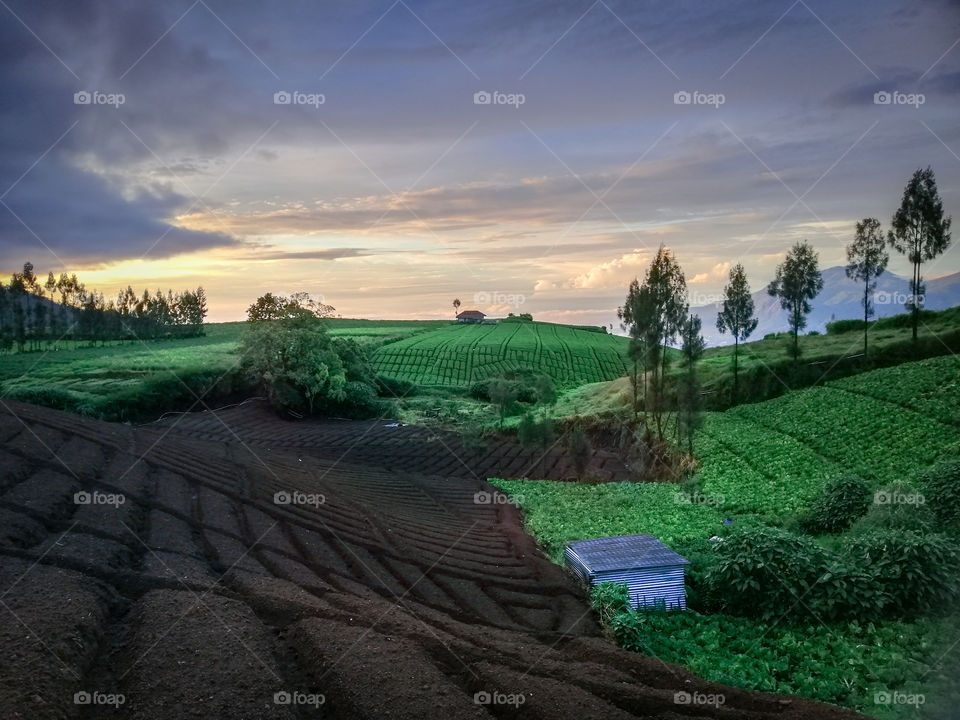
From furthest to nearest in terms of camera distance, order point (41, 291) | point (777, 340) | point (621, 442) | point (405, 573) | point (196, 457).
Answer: point (41, 291) → point (777, 340) → point (621, 442) → point (196, 457) → point (405, 573)

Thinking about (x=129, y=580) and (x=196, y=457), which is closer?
(x=129, y=580)

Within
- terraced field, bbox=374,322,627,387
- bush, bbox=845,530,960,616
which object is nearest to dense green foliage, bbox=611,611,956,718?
bush, bbox=845,530,960,616

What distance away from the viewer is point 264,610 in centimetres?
1041

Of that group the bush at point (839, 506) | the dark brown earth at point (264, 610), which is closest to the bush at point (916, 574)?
the dark brown earth at point (264, 610)

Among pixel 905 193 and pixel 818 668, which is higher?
pixel 905 193

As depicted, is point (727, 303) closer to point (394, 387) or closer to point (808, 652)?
point (394, 387)

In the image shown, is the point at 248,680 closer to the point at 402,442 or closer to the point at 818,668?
the point at 818,668

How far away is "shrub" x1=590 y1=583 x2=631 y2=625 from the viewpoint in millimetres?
13328

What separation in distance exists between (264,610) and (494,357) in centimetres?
6897

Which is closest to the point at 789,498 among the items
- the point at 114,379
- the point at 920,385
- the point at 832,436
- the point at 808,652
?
the point at 832,436

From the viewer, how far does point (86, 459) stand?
17.8 metres

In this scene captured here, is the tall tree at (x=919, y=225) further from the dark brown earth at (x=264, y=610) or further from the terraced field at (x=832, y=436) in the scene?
the dark brown earth at (x=264, y=610)

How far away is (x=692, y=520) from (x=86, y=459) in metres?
18.5

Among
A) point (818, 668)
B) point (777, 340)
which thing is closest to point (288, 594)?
point (818, 668)
